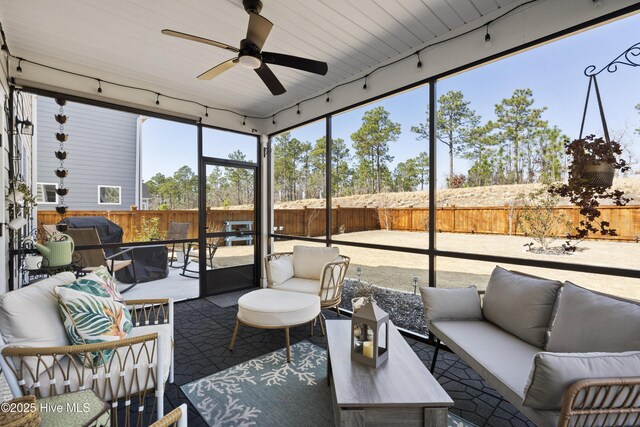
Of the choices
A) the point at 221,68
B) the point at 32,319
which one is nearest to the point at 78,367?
the point at 32,319

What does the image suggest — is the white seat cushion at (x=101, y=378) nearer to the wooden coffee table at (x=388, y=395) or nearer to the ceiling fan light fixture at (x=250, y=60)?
the wooden coffee table at (x=388, y=395)

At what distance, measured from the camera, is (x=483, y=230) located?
288 cm

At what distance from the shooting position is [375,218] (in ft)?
12.3

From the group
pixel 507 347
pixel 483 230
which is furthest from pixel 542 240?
pixel 507 347

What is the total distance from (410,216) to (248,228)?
292cm

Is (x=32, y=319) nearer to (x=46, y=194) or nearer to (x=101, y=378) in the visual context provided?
(x=101, y=378)

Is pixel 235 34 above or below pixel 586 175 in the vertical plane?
above

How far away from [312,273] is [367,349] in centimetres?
197

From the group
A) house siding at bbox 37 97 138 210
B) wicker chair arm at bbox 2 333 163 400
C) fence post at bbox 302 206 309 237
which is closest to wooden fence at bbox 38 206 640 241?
fence post at bbox 302 206 309 237

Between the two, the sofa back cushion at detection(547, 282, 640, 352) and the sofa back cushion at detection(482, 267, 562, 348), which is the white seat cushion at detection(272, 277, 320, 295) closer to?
the sofa back cushion at detection(482, 267, 562, 348)

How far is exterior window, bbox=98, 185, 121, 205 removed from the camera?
385cm

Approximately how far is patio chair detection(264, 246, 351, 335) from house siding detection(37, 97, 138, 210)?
228cm

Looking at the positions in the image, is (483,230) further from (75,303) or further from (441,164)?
(75,303)

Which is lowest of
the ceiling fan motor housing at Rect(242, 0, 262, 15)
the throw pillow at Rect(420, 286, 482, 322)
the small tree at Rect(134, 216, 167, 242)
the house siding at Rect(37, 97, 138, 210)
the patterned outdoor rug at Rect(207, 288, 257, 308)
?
the patterned outdoor rug at Rect(207, 288, 257, 308)
